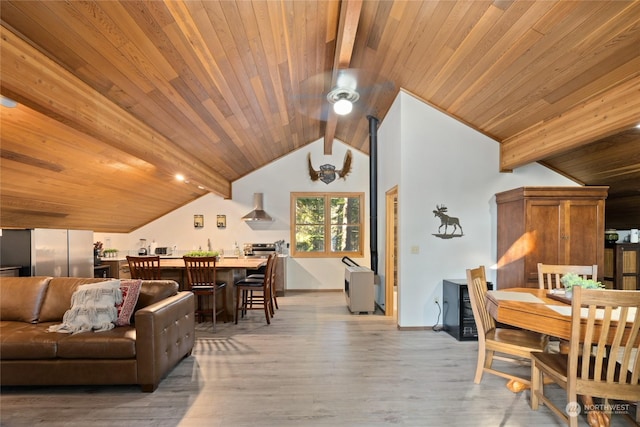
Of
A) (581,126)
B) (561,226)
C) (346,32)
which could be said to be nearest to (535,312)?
(581,126)

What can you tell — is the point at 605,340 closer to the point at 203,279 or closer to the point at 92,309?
the point at 92,309

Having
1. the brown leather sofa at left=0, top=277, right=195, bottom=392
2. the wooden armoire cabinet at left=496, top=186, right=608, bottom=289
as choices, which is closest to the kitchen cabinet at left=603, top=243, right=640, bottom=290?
the wooden armoire cabinet at left=496, top=186, right=608, bottom=289

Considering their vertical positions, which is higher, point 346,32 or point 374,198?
point 346,32

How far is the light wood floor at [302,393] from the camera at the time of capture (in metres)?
2.14

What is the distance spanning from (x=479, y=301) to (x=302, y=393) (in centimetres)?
167

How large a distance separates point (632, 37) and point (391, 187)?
115 inches

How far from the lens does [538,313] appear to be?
204cm

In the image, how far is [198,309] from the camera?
4309 millimetres

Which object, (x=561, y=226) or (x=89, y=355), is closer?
(x=89, y=355)

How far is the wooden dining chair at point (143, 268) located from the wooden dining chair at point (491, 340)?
369cm

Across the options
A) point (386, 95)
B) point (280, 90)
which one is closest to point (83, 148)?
point (280, 90)

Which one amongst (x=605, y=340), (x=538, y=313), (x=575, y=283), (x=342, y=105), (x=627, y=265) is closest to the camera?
(x=605, y=340)

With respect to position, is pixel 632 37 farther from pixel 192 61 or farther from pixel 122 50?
pixel 122 50

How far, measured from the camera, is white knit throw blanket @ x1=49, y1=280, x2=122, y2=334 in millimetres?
2607
